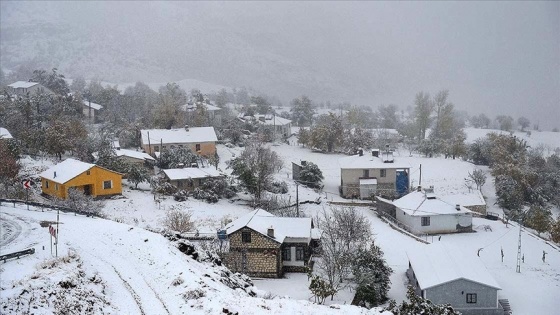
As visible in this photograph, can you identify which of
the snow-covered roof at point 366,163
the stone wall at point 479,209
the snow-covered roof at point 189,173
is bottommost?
the stone wall at point 479,209

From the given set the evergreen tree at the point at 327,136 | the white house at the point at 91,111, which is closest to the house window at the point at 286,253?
the evergreen tree at the point at 327,136

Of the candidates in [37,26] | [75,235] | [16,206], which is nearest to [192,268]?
[75,235]

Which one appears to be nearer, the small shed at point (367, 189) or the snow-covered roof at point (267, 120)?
the small shed at point (367, 189)

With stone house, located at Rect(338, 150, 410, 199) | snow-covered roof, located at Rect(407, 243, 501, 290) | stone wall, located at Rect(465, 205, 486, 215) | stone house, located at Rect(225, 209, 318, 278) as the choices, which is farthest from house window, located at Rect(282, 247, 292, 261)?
stone wall, located at Rect(465, 205, 486, 215)

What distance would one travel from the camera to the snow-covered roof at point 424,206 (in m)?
39.5

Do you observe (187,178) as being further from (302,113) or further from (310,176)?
(302,113)

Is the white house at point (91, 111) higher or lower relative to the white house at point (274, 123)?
higher

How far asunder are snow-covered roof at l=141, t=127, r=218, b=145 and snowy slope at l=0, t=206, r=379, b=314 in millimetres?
36814

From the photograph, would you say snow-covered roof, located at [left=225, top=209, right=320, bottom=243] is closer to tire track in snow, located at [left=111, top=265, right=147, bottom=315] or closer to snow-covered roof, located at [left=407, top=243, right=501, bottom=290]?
snow-covered roof, located at [left=407, top=243, right=501, bottom=290]

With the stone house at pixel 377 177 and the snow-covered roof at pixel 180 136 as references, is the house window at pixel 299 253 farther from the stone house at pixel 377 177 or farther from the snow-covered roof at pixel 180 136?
the snow-covered roof at pixel 180 136

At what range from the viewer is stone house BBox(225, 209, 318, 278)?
29406 millimetres

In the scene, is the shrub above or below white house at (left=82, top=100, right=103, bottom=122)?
below

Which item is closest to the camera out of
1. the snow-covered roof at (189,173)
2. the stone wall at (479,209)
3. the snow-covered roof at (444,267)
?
the snow-covered roof at (444,267)

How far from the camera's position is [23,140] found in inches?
1959
